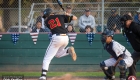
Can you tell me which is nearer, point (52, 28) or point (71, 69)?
point (52, 28)

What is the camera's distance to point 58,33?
12492 mm

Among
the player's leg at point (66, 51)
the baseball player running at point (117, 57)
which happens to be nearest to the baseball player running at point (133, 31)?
the baseball player running at point (117, 57)

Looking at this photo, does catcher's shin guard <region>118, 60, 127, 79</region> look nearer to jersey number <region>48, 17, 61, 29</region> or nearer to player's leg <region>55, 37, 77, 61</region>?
player's leg <region>55, 37, 77, 61</region>

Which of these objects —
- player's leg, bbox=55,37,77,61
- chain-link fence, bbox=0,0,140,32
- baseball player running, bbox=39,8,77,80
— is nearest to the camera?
baseball player running, bbox=39,8,77,80

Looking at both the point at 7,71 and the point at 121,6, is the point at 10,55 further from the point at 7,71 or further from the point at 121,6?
the point at 121,6

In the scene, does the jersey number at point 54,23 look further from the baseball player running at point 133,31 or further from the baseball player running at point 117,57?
the baseball player running at point 133,31

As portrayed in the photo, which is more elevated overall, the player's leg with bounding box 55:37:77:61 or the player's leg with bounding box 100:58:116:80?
the player's leg with bounding box 55:37:77:61

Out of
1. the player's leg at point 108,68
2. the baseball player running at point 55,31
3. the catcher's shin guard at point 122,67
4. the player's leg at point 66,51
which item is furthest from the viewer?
the player's leg at point 66,51

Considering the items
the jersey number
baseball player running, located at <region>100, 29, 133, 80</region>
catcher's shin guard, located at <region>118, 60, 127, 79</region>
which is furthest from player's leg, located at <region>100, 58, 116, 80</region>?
the jersey number

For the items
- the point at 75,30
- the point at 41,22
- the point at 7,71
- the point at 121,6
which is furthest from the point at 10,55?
the point at 121,6

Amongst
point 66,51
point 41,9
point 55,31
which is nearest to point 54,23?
point 55,31

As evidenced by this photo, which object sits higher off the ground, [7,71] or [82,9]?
[82,9]

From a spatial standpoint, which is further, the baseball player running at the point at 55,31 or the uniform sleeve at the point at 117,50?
the baseball player running at the point at 55,31

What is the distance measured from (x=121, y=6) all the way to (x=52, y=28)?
685cm
